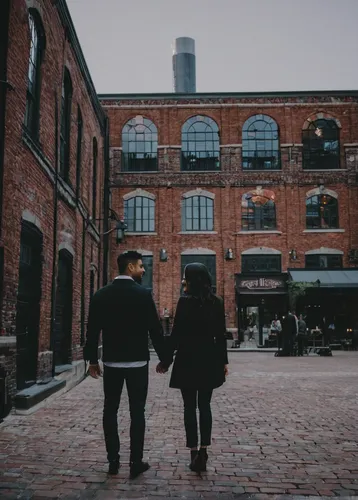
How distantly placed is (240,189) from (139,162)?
530 centimetres

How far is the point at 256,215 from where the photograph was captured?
25297 millimetres

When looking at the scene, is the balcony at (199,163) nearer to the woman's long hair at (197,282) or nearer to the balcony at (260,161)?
the balcony at (260,161)

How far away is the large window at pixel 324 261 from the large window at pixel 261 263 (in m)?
1.44

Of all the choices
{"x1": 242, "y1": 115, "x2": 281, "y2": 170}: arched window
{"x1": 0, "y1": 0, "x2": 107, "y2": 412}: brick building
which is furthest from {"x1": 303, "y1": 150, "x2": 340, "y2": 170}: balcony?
{"x1": 0, "y1": 0, "x2": 107, "y2": 412}: brick building

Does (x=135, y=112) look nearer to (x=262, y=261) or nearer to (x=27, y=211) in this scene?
(x=262, y=261)

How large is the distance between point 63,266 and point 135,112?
1570 centimetres

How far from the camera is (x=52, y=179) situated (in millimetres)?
10109

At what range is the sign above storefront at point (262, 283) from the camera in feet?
80.5

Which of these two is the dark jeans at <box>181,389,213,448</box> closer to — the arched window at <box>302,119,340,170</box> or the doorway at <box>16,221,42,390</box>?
the doorway at <box>16,221,42,390</box>

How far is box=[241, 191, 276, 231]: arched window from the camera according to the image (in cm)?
2523

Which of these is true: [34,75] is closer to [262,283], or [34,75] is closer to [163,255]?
[163,255]

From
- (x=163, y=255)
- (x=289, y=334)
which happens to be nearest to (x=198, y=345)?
(x=289, y=334)

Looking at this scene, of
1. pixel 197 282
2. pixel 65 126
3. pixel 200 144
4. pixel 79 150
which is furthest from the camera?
pixel 200 144

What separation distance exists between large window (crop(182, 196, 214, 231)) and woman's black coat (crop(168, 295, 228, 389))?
68.0ft
